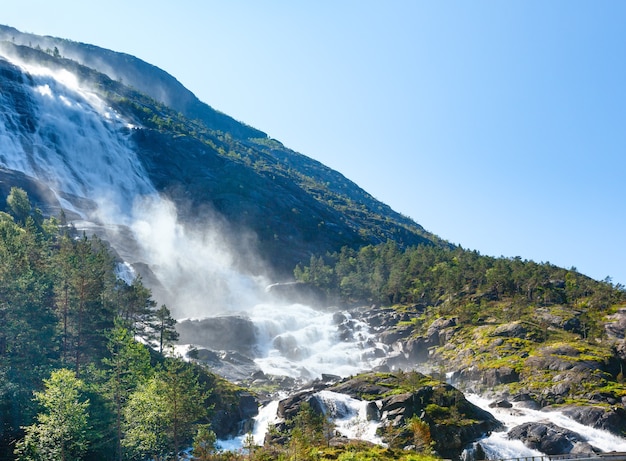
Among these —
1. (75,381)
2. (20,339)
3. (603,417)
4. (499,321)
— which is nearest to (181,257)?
(499,321)

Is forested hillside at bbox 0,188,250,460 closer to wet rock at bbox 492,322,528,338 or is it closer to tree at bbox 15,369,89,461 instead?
tree at bbox 15,369,89,461

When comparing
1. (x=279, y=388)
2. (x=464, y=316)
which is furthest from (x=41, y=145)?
(x=464, y=316)

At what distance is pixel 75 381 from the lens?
42406 mm

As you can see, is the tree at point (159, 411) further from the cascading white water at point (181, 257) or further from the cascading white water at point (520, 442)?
the cascading white water at point (181, 257)

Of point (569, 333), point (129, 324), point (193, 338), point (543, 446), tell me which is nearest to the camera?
point (543, 446)

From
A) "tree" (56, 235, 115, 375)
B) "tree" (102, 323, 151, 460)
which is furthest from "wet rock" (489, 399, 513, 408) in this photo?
"tree" (56, 235, 115, 375)

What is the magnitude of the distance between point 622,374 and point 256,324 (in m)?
78.4

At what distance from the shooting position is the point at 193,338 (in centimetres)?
11975

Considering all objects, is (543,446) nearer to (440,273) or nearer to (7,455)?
(7,455)

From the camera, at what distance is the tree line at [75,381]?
4122cm

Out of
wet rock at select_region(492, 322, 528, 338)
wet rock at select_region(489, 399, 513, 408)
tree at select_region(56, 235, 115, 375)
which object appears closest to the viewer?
tree at select_region(56, 235, 115, 375)

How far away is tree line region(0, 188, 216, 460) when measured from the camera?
41.2m

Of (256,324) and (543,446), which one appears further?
(256,324)

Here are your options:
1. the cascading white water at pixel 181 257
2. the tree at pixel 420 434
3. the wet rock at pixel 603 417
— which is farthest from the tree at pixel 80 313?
the wet rock at pixel 603 417
